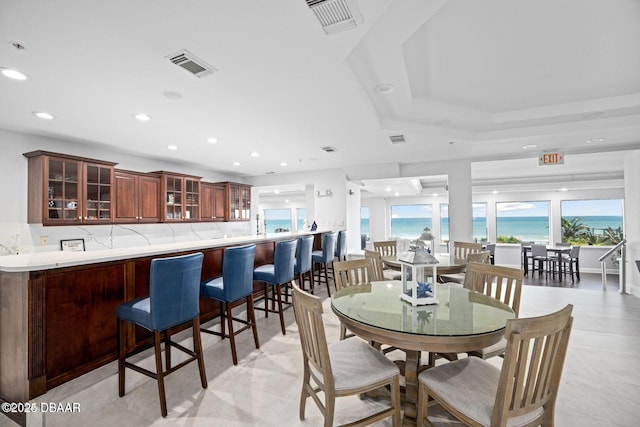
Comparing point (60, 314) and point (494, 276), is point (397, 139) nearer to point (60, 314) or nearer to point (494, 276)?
point (494, 276)

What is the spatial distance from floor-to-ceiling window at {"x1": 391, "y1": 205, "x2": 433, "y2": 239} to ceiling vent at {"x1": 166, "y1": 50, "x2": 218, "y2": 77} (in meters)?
9.13

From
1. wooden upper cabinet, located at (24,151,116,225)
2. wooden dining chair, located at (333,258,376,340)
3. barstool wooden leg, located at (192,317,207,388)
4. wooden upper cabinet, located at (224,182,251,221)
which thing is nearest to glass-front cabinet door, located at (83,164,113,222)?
wooden upper cabinet, located at (24,151,116,225)

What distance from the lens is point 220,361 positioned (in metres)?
2.53

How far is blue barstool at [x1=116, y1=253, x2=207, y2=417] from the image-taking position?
6.06 feet

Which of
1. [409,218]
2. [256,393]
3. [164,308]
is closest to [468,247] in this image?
[256,393]

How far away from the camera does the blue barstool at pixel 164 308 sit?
1.85 m

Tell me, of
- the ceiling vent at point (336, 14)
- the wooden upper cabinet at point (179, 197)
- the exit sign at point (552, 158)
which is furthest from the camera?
the wooden upper cabinet at point (179, 197)

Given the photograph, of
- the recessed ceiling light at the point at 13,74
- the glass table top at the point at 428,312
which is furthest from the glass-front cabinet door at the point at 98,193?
the glass table top at the point at 428,312

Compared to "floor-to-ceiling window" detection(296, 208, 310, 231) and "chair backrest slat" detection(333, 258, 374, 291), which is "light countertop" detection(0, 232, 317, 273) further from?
"floor-to-ceiling window" detection(296, 208, 310, 231)

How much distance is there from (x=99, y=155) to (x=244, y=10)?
4356mm

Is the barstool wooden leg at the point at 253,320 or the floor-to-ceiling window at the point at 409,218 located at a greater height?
the floor-to-ceiling window at the point at 409,218

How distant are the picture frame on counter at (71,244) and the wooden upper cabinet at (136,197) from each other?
556 mm

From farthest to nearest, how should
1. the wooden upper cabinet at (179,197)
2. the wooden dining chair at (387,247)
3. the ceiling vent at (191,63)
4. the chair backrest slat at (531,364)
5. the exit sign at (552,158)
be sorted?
the wooden upper cabinet at (179,197)
the exit sign at (552,158)
the wooden dining chair at (387,247)
the ceiling vent at (191,63)
the chair backrest slat at (531,364)

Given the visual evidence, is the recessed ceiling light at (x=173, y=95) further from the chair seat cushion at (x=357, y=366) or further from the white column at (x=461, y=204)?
the white column at (x=461, y=204)
